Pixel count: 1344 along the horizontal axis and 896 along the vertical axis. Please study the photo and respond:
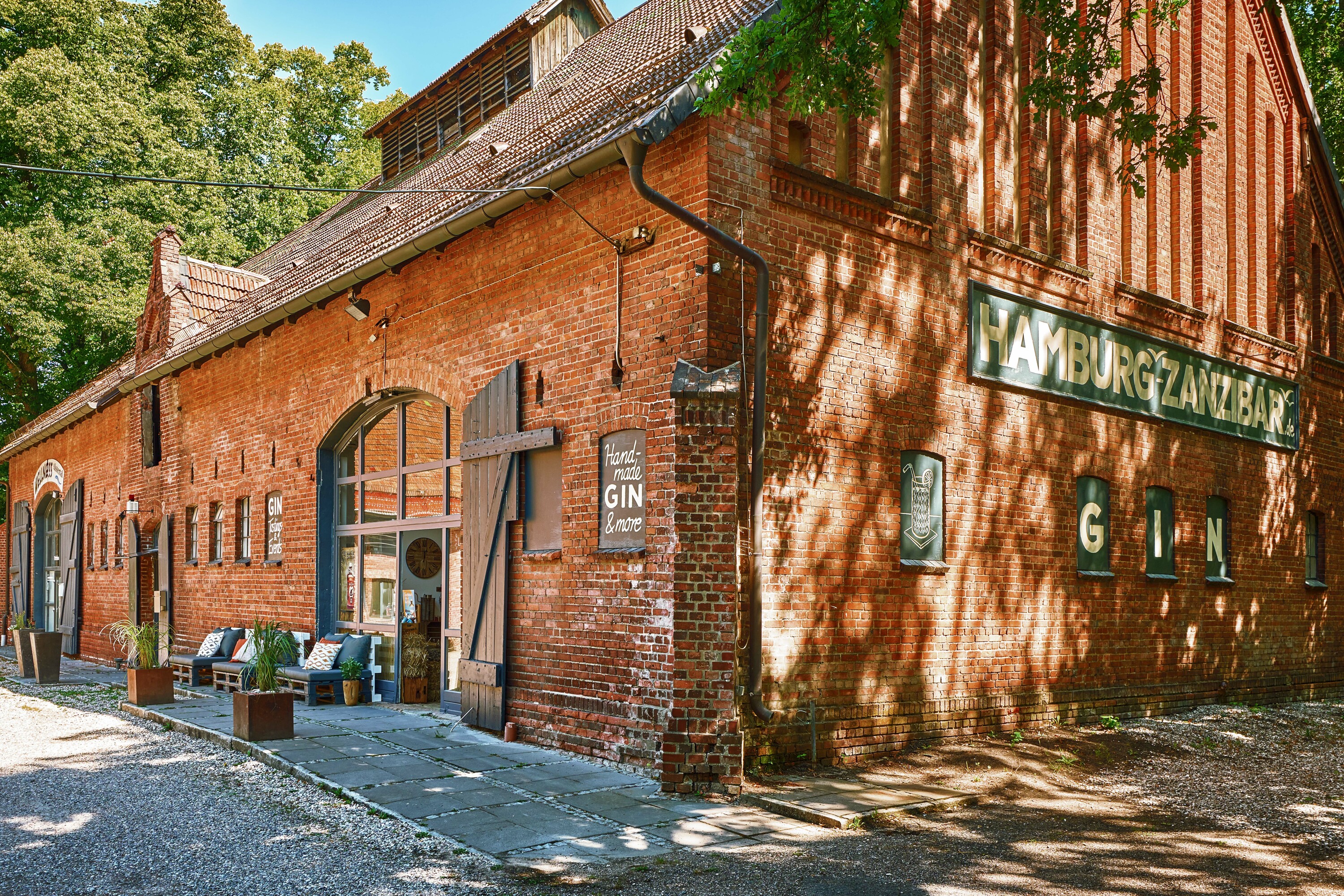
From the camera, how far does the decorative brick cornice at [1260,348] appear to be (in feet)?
47.0

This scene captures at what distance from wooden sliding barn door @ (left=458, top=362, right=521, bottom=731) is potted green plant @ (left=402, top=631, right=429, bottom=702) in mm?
1905

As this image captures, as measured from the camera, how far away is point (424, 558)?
13.0m

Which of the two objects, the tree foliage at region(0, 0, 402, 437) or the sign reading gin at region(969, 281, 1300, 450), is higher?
the tree foliage at region(0, 0, 402, 437)

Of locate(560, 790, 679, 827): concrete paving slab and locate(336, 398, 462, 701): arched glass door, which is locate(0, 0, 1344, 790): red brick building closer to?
locate(336, 398, 462, 701): arched glass door

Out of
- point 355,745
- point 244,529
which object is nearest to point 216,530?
point 244,529

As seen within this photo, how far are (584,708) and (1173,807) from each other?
4699 millimetres

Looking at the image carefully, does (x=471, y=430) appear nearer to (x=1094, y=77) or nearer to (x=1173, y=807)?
(x=1173, y=807)

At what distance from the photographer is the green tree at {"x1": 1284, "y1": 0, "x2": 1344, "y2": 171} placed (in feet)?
63.9

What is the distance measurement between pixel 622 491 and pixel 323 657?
19.0ft

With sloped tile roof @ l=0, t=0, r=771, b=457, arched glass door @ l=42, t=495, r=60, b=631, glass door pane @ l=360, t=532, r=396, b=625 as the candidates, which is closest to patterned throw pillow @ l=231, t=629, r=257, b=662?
glass door pane @ l=360, t=532, r=396, b=625

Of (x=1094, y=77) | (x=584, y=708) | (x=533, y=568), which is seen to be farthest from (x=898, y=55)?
(x=584, y=708)

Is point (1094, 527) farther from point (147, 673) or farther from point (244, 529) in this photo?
point (244, 529)

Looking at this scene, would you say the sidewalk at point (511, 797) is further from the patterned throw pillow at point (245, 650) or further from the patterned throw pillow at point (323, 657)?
the patterned throw pillow at point (245, 650)

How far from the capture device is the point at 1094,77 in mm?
12383
